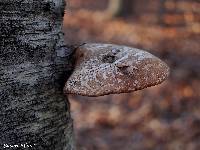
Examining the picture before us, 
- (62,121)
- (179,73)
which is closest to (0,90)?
(62,121)

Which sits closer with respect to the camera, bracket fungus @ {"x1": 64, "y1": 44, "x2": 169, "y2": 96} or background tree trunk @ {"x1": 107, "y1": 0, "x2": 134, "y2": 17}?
bracket fungus @ {"x1": 64, "y1": 44, "x2": 169, "y2": 96}

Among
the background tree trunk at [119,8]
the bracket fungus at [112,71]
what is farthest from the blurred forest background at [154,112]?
the background tree trunk at [119,8]

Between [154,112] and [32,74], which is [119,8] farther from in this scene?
[32,74]

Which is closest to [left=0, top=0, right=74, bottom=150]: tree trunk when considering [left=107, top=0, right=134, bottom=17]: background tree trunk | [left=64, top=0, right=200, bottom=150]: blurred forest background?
[left=64, top=0, right=200, bottom=150]: blurred forest background

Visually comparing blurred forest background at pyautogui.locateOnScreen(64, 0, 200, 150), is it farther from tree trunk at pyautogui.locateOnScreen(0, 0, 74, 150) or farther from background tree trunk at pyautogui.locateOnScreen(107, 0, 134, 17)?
background tree trunk at pyautogui.locateOnScreen(107, 0, 134, 17)

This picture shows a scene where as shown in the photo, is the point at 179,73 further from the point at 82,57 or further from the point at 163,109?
the point at 82,57

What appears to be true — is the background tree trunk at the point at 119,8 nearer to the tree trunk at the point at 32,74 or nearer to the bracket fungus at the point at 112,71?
the bracket fungus at the point at 112,71
